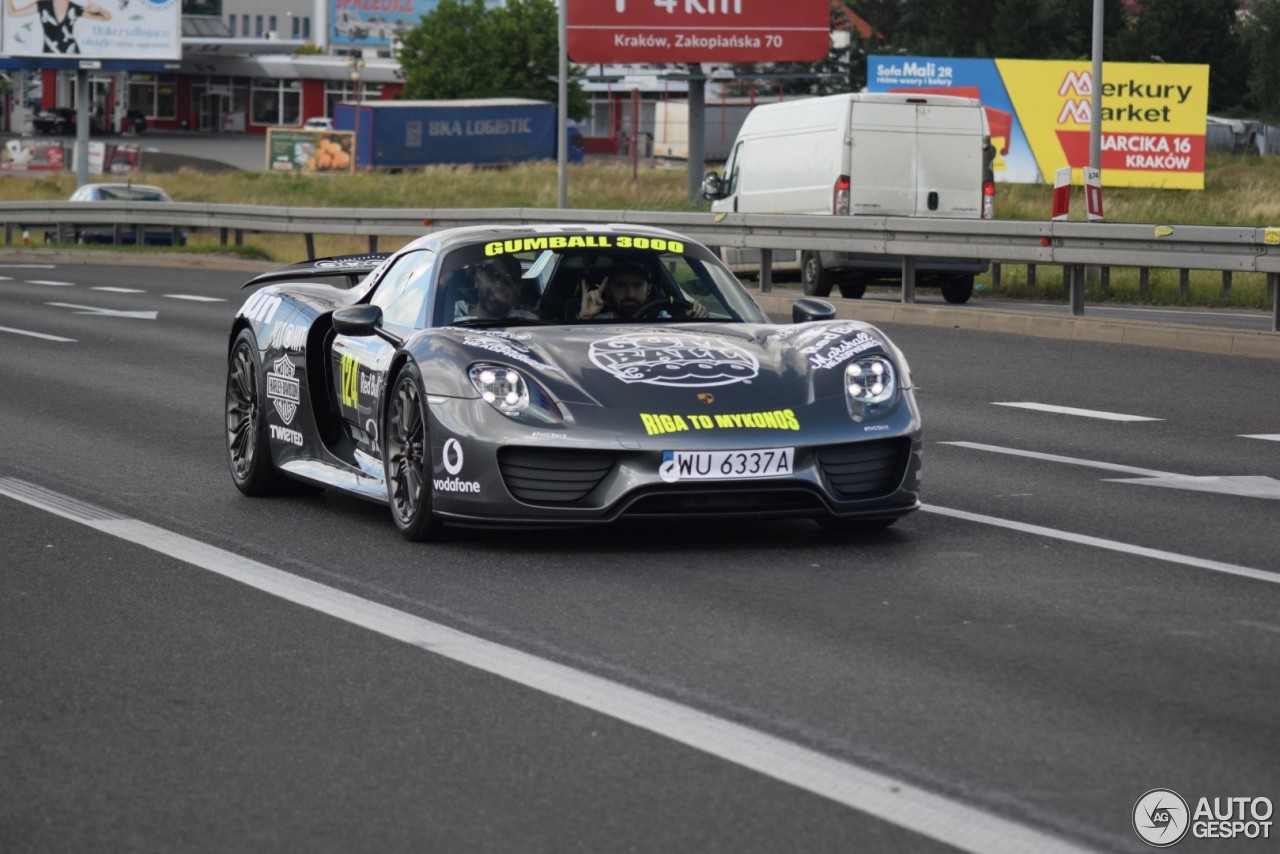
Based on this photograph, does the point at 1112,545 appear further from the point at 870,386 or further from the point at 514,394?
the point at 514,394

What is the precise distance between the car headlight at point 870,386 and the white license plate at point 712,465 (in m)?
0.48

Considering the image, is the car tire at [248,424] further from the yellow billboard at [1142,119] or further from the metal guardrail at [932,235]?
the yellow billboard at [1142,119]

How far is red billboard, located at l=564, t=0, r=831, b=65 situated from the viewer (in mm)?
43969

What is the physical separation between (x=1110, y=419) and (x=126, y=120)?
10780cm

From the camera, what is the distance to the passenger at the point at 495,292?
854 centimetres

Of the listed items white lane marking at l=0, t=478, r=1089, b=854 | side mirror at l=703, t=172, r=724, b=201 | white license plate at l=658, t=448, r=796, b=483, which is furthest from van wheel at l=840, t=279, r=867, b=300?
white lane marking at l=0, t=478, r=1089, b=854

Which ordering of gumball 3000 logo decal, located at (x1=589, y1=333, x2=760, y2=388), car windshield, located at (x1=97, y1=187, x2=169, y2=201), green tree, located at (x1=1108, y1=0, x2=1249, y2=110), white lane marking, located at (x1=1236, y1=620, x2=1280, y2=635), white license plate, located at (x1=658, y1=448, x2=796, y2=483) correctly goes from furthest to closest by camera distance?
green tree, located at (x1=1108, y1=0, x2=1249, y2=110), car windshield, located at (x1=97, y1=187, x2=169, y2=201), gumball 3000 logo decal, located at (x1=589, y1=333, x2=760, y2=388), white license plate, located at (x1=658, y1=448, x2=796, y2=483), white lane marking, located at (x1=1236, y1=620, x2=1280, y2=635)

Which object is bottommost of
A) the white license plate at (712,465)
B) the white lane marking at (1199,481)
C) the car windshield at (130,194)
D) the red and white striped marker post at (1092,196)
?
the white lane marking at (1199,481)

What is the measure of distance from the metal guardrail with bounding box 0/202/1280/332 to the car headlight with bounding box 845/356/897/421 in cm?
1006

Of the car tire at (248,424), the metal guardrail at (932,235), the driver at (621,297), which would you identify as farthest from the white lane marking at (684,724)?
the metal guardrail at (932,235)

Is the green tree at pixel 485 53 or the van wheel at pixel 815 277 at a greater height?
the green tree at pixel 485 53

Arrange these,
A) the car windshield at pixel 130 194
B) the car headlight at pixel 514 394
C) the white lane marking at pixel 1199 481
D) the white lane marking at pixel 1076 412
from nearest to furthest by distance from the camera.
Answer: the car headlight at pixel 514 394
the white lane marking at pixel 1199 481
the white lane marking at pixel 1076 412
the car windshield at pixel 130 194

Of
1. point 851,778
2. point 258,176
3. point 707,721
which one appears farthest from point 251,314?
point 258,176

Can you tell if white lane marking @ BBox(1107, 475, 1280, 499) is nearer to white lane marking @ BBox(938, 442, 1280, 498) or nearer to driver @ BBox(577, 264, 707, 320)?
white lane marking @ BBox(938, 442, 1280, 498)
